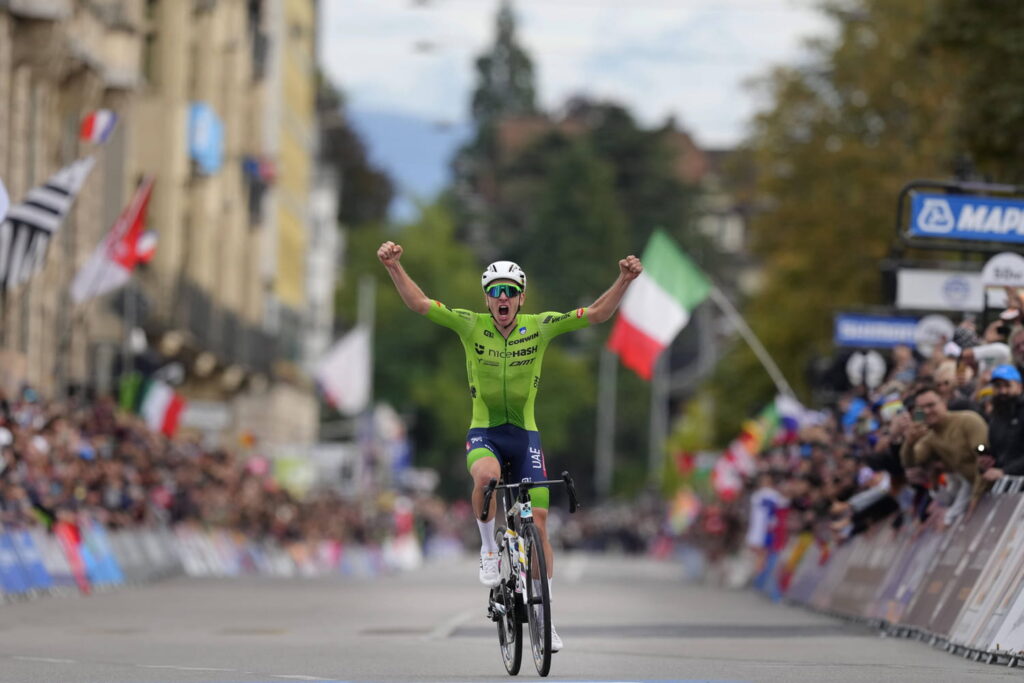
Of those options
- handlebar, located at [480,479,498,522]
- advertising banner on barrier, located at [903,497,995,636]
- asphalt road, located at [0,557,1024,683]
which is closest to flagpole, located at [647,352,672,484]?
asphalt road, located at [0,557,1024,683]

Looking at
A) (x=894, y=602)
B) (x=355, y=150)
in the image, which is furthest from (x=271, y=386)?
(x=894, y=602)

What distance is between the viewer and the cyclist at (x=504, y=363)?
51.6 ft

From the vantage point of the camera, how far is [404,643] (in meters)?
19.3

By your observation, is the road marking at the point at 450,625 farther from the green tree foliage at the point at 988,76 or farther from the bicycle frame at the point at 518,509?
the green tree foliage at the point at 988,76

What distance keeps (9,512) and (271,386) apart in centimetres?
5022

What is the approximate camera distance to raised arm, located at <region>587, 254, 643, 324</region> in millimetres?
15719

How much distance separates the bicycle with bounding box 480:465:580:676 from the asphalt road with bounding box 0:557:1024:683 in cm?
25

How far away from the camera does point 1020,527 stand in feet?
58.1

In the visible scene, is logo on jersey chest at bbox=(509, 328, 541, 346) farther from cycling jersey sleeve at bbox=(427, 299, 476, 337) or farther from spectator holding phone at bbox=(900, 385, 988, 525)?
spectator holding phone at bbox=(900, 385, 988, 525)

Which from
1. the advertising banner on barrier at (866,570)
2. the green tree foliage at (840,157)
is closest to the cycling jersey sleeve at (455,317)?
the advertising banner on barrier at (866,570)

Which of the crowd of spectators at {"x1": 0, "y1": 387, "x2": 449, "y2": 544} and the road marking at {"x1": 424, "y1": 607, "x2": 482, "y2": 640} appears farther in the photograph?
the crowd of spectators at {"x1": 0, "y1": 387, "x2": 449, "y2": 544}

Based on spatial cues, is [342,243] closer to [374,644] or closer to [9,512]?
[9,512]

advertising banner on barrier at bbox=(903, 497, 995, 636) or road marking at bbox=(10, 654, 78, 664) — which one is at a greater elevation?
advertising banner on barrier at bbox=(903, 497, 995, 636)

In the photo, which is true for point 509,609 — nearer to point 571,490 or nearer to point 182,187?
point 571,490
